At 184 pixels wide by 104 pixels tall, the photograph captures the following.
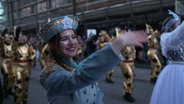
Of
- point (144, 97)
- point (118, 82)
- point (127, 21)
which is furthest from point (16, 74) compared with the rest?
point (127, 21)

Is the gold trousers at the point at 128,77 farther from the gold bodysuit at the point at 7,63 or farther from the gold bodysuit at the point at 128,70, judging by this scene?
the gold bodysuit at the point at 7,63

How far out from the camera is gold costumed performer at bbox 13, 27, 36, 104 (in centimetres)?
657

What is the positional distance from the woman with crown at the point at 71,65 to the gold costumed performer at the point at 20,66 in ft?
14.6

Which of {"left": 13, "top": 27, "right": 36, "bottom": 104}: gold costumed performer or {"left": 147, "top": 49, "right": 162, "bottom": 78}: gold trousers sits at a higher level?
{"left": 13, "top": 27, "right": 36, "bottom": 104}: gold costumed performer

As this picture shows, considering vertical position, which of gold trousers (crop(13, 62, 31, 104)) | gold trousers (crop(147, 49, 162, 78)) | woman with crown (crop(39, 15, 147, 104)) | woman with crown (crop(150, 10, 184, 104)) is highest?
woman with crown (crop(39, 15, 147, 104))

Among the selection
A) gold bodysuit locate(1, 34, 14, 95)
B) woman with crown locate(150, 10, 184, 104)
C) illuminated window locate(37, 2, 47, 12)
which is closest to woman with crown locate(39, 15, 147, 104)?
woman with crown locate(150, 10, 184, 104)

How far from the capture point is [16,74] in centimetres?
660

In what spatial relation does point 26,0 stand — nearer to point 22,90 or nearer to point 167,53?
point 22,90

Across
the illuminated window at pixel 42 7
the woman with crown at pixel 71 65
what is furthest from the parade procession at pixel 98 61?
the illuminated window at pixel 42 7

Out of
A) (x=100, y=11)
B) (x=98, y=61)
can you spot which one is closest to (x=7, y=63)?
(x=98, y=61)

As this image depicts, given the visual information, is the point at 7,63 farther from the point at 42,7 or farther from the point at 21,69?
the point at 42,7

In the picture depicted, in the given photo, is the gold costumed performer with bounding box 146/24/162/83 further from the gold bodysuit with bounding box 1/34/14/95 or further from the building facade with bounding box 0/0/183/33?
the gold bodysuit with bounding box 1/34/14/95

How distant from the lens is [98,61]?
5.53 ft

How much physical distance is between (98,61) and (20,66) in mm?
5114
